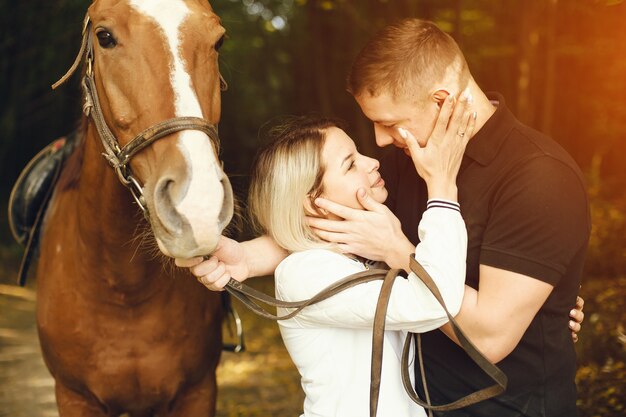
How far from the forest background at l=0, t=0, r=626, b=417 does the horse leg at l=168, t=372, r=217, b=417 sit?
1021mm

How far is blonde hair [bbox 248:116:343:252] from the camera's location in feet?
7.41

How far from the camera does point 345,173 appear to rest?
226 cm

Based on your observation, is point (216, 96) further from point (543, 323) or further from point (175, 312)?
point (543, 323)

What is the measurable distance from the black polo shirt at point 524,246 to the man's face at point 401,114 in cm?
16

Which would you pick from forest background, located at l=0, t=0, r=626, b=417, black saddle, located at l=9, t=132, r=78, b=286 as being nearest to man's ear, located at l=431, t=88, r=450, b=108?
forest background, located at l=0, t=0, r=626, b=417

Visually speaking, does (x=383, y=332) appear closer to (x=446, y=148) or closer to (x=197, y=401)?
(x=446, y=148)

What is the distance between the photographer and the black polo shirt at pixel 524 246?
204cm

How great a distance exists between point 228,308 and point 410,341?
1859mm

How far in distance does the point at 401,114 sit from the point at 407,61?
6.8 inches

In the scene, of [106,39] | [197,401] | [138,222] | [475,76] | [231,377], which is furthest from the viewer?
[475,76]

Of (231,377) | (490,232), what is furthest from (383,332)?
(231,377)

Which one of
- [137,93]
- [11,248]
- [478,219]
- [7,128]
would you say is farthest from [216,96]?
[7,128]

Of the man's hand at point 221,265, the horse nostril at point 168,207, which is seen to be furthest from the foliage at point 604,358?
the horse nostril at point 168,207

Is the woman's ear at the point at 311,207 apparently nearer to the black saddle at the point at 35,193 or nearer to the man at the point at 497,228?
the man at the point at 497,228
